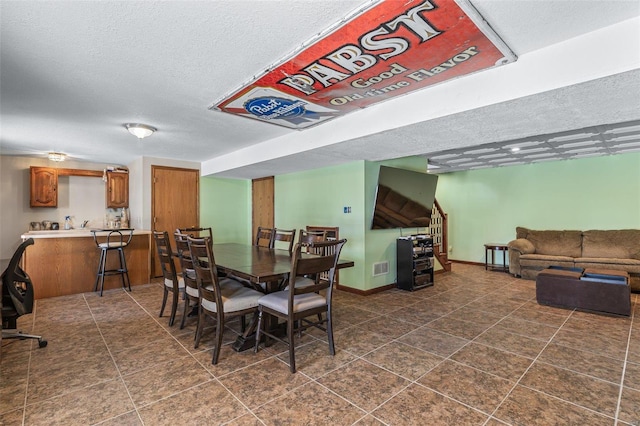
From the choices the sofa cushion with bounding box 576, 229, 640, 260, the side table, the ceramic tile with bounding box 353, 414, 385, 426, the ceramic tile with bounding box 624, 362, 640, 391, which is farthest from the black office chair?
the sofa cushion with bounding box 576, 229, 640, 260

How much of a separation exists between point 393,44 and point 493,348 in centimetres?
276

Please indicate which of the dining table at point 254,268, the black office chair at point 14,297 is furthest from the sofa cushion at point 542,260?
the black office chair at point 14,297

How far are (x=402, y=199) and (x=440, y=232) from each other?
2.21m

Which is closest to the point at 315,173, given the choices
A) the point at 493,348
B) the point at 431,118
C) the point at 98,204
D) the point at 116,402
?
the point at 431,118

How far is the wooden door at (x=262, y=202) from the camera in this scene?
6.84 meters

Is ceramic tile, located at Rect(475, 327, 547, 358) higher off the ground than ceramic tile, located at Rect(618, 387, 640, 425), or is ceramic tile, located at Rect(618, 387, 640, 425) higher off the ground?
ceramic tile, located at Rect(618, 387, 640, 425)

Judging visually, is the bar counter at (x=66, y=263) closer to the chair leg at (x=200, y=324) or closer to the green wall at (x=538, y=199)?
the chair leg at (x=200, y=324)

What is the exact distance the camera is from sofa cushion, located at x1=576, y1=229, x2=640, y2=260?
5.40 m

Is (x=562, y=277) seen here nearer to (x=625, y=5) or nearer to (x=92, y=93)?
(x=625, y=5)

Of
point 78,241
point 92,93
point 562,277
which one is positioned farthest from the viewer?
point 78,241

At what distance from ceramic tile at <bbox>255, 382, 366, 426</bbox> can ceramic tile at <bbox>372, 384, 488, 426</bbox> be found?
0.19 metres

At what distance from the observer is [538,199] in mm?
6742

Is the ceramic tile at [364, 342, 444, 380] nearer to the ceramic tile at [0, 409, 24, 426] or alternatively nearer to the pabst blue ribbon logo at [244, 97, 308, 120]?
the ceramic tile at [0, 409, 24, 426]

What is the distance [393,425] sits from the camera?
5.90 feet
